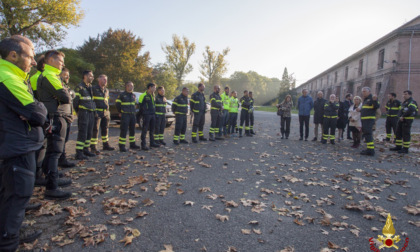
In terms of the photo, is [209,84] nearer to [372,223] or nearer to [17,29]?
[17,29]

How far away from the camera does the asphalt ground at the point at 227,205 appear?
2.71m

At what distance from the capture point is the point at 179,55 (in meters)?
39.4

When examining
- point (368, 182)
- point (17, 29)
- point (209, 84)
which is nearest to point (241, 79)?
point (209, 84)

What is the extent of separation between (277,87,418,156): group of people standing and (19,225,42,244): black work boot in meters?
8.38

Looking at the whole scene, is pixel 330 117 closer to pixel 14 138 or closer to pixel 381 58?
pixel 14 138

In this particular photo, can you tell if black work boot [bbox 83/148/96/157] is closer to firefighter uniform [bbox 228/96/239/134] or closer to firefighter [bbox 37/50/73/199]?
firefighter [bbox 37/50/73/199]

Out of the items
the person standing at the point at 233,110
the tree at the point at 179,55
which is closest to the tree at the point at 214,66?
the tree at the point at 179,55

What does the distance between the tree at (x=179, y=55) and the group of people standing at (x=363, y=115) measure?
3172cm

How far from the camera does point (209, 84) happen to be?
4812cm

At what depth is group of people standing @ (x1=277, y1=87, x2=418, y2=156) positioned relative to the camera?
287 inches

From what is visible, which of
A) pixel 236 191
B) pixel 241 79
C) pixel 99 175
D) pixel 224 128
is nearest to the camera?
pixel 236 191

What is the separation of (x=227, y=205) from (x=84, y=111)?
4.27 metres

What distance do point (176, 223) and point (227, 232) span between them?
0.69 meters

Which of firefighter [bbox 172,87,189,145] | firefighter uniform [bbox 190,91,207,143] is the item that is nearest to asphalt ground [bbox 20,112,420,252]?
firefighter [bbox 172,87,189,145]
